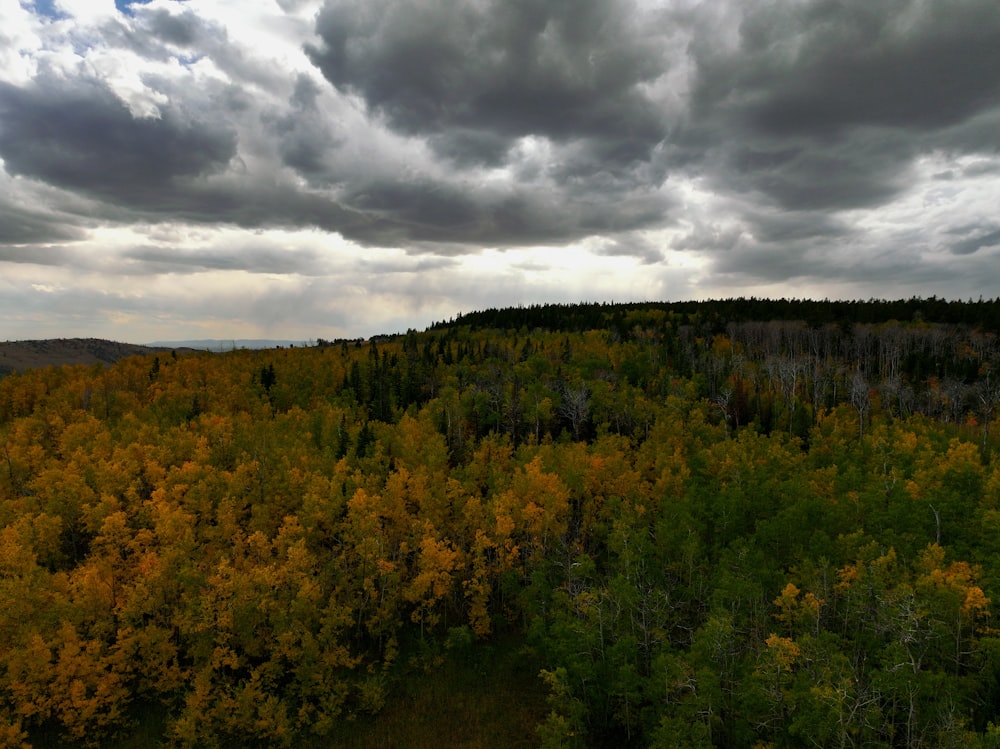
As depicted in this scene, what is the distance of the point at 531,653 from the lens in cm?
5369

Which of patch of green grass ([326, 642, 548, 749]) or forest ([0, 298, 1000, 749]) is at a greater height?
forest ([0, 298, 1000, 749])

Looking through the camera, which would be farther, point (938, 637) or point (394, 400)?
point (394, 400)

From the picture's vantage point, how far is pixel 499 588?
210 ft

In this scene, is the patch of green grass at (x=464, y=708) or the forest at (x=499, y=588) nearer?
the forest at (x=499, y=588)

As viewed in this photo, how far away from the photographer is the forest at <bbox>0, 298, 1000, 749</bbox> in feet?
115

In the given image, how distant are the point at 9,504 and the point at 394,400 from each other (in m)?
70.1

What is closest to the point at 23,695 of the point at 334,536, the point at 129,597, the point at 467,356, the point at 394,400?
the point at 129,597

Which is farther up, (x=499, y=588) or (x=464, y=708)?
(x=499, y=588)

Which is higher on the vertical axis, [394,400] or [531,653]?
[394,400]

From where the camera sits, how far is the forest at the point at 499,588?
3491cm

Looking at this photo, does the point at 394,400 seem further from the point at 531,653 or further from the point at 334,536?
the point at 531,653

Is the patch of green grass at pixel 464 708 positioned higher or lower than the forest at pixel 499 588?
lower

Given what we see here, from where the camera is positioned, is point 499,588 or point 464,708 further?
point 499,588

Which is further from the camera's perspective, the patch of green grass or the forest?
the patch of green grass
